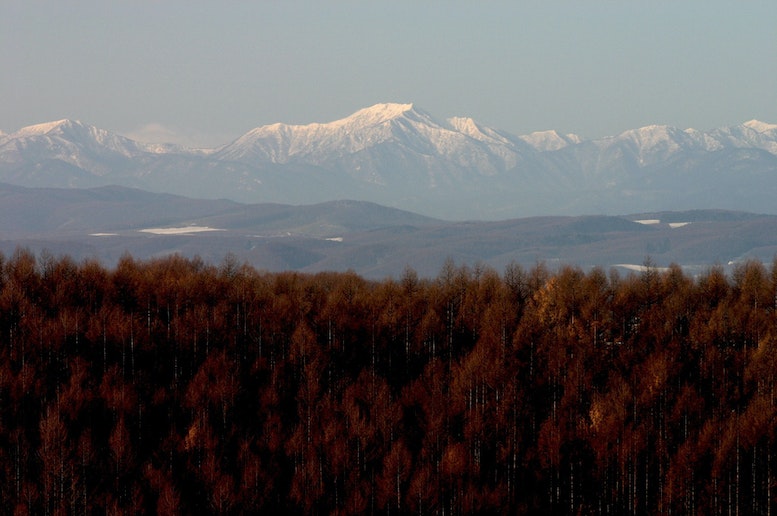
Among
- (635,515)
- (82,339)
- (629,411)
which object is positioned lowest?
(635,515)

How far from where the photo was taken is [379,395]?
252 ft

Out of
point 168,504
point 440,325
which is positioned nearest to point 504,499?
point 168,504

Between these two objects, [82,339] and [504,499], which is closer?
[504,499]

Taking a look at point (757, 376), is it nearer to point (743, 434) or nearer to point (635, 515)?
point (743, 434)

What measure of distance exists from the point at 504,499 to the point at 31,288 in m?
48.3

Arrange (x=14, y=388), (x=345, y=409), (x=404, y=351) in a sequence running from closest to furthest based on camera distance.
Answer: (x=14, y=388) < (x=345, y=409) < (x=404, y=351)

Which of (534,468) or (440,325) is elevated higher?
(440,325)

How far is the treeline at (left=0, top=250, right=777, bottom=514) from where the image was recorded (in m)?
64.1

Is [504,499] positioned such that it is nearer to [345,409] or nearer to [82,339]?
[345,409]

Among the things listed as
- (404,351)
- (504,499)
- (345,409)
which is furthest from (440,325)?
(504,499)

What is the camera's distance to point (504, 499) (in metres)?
67.1

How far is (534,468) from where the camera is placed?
2803 inches

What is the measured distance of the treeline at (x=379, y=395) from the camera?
64.1 m

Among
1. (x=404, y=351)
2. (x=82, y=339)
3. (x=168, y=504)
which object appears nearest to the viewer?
(x=168, y=504)
